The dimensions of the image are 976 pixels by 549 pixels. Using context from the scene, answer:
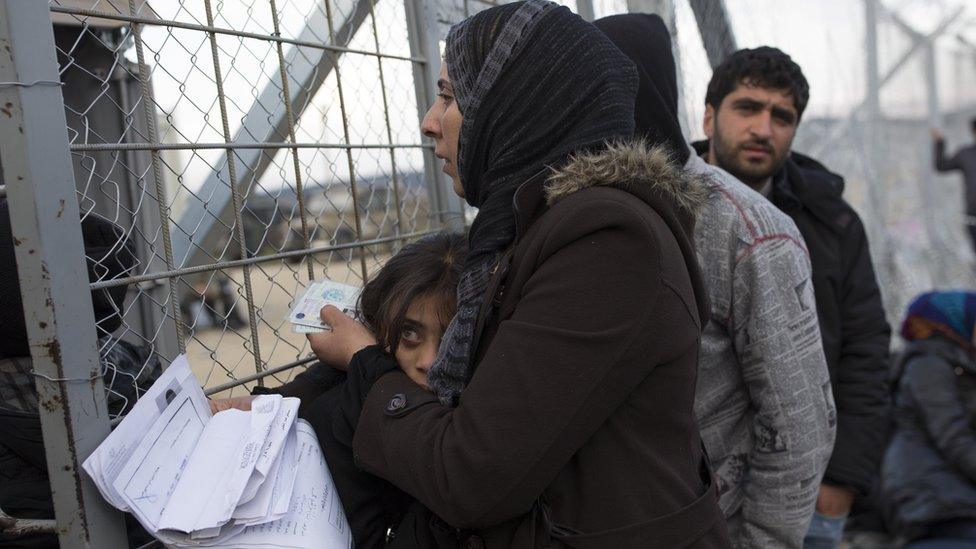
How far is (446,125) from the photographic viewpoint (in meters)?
1.49

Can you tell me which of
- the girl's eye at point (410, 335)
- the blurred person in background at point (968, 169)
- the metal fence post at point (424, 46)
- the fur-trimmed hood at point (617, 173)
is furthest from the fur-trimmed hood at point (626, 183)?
the blurred person in background at point (968, 169)

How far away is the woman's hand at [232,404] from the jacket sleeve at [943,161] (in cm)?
769

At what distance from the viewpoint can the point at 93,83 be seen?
9.71 ft

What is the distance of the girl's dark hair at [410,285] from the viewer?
1532 millimetres

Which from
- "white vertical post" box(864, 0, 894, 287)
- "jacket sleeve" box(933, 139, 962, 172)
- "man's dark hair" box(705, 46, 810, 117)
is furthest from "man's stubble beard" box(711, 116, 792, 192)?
"jacket sleeve" box(933, 139, 962, 172)

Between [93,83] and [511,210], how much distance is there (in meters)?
2.26

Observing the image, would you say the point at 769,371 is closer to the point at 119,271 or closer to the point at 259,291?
the point at 119,271

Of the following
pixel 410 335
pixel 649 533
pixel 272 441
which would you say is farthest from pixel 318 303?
pixel 649 533

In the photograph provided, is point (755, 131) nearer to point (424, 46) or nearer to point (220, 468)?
point (424, 46)

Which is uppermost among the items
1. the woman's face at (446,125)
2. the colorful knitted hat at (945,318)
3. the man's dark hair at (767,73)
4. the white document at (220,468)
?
the man's dark hair at (767,73)

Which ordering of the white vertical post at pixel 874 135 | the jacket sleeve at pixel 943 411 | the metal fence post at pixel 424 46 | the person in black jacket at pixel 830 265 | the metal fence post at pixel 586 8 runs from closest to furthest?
A: 1. the metal fence post at pixel 424 46
2. the person in black jacket at pixel 830 265
3. the metal fence post at pixel 586 8
4. the jacket sleeve at pixel 943 411
5. the white vertical post at pixel 874 135

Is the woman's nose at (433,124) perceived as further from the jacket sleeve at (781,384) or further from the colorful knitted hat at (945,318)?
the colorful knitted hat at (945,318)

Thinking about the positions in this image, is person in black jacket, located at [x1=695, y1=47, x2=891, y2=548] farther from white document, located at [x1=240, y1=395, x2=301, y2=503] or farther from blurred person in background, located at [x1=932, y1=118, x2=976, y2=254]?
blurred person in background, located at [x1=932, y1=118, x2=976, y2=254]

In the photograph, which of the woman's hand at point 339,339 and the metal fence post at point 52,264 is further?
the woman's hand at point 339,339
